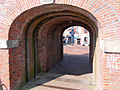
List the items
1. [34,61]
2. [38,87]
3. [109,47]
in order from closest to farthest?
1. [109,47]
2. [38,87]
3. [34,61]

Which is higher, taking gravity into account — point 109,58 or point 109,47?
point 109,47

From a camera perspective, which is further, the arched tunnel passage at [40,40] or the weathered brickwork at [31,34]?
the arched tunnel passage at [40,40]

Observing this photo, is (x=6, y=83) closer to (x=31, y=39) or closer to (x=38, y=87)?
(x=38, y=87)

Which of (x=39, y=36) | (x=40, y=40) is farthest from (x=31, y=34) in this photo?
(x=40, y=40)

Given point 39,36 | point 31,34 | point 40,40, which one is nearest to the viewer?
point 31,34

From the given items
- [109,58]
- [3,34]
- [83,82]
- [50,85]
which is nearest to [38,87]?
[50,85]

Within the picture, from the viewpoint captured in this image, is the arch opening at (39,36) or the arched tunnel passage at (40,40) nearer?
the arch opening at (39,36)

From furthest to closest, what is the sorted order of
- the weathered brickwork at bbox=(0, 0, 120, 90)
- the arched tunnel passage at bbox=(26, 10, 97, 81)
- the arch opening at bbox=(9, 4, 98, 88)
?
the arched tunnel passage at bbox=(26, 10, 97, 81) < the arch opening at bbox=(9, 4, 98, 88) < the weathered brickwork at bbox=(0, 0, 120, 90)

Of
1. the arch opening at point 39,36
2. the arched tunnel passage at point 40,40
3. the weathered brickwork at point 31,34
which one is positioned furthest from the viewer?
the arched tunnel passage at point 40,40

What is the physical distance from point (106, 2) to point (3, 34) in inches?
155

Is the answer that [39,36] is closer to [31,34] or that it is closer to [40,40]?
[40,40]

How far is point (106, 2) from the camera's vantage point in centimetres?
300

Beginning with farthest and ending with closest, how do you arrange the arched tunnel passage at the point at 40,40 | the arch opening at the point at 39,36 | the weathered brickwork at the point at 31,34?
the arched tunnel passage at the point at 40,40
the arch opening at the point at 39,36
the weathered brickwork at the point at 31,34

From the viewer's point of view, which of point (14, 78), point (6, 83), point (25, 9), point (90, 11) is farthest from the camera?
point (14, 78)
